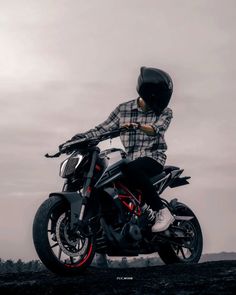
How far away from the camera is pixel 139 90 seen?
26.2 feet

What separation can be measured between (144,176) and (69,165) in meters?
1.32

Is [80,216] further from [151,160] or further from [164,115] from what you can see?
[164,115]

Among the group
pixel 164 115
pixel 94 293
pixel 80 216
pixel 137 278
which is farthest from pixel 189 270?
pixel 164 115

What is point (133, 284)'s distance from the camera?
511 cm

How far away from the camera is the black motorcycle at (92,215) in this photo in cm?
A: 616

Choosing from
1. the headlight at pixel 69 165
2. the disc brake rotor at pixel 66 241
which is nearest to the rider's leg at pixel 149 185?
the headlight at pixel 69 165

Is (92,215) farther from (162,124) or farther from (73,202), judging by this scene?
Result: (162,124)

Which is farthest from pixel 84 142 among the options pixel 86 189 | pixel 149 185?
pixel 149 185

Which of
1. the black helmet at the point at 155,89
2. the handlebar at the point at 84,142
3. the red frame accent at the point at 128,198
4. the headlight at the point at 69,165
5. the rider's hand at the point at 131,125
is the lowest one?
the red frame accent at the point at 128,198

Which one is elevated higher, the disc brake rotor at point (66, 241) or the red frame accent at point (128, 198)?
the red frame accent at point (128, 198)

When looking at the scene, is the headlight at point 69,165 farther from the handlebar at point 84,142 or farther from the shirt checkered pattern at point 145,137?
the shirt checkered pattern at point 145,137

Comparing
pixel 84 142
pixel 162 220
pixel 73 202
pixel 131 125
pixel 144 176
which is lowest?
pixel 162 220

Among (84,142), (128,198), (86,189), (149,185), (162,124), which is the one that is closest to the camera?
(86,189)

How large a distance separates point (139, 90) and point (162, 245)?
2.45m
